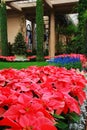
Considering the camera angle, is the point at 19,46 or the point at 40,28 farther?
the point at 19,46

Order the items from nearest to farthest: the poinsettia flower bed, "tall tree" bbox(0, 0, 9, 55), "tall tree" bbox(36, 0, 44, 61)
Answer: the poinsettia flower bed < "tall tree" bbox(36, 0, 44, 61) < "tall tree" bbox(0, 0, 9, 55)

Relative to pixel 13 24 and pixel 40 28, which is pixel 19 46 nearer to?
pixel 40 28

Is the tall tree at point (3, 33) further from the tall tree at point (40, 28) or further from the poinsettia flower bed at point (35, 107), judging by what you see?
the poinsettia flower bed at point (35, 107)

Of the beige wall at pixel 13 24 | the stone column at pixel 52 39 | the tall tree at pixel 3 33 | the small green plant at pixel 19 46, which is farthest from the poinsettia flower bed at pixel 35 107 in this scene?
the beige wall at pixel 13 24

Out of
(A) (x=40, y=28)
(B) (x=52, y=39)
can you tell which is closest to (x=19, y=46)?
(A) (x=40, y=28)

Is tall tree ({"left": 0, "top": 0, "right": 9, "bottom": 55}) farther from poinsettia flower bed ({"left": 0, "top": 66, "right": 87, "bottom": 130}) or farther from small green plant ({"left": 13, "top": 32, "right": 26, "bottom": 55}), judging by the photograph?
poinsettia flower bed ({"left": 0, "top": 66, "right": 87, "bottom": 130})

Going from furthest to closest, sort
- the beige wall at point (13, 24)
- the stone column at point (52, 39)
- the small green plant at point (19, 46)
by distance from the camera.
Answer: the beige wall at point (13, 24)
the stone column at point (52, 39)
the small green plant at point (19, 46)

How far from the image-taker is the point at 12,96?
1.47 metres

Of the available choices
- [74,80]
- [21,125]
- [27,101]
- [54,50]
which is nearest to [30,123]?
[21,125]

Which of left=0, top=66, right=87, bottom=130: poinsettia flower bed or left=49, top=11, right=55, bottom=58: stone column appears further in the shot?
left=49, top=11, right=55, bottom=58: stone column

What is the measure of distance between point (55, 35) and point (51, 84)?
19764 millimetres

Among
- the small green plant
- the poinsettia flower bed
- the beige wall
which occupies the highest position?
the beige wall

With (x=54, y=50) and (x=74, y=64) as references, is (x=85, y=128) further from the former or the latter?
(x=54, y=50)

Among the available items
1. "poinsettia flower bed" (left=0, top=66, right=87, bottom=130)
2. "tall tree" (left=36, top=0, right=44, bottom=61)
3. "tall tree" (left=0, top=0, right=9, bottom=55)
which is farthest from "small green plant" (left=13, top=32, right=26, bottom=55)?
"poinsettia flower bed" (left=0, top=66, right=87, bottom=130)
